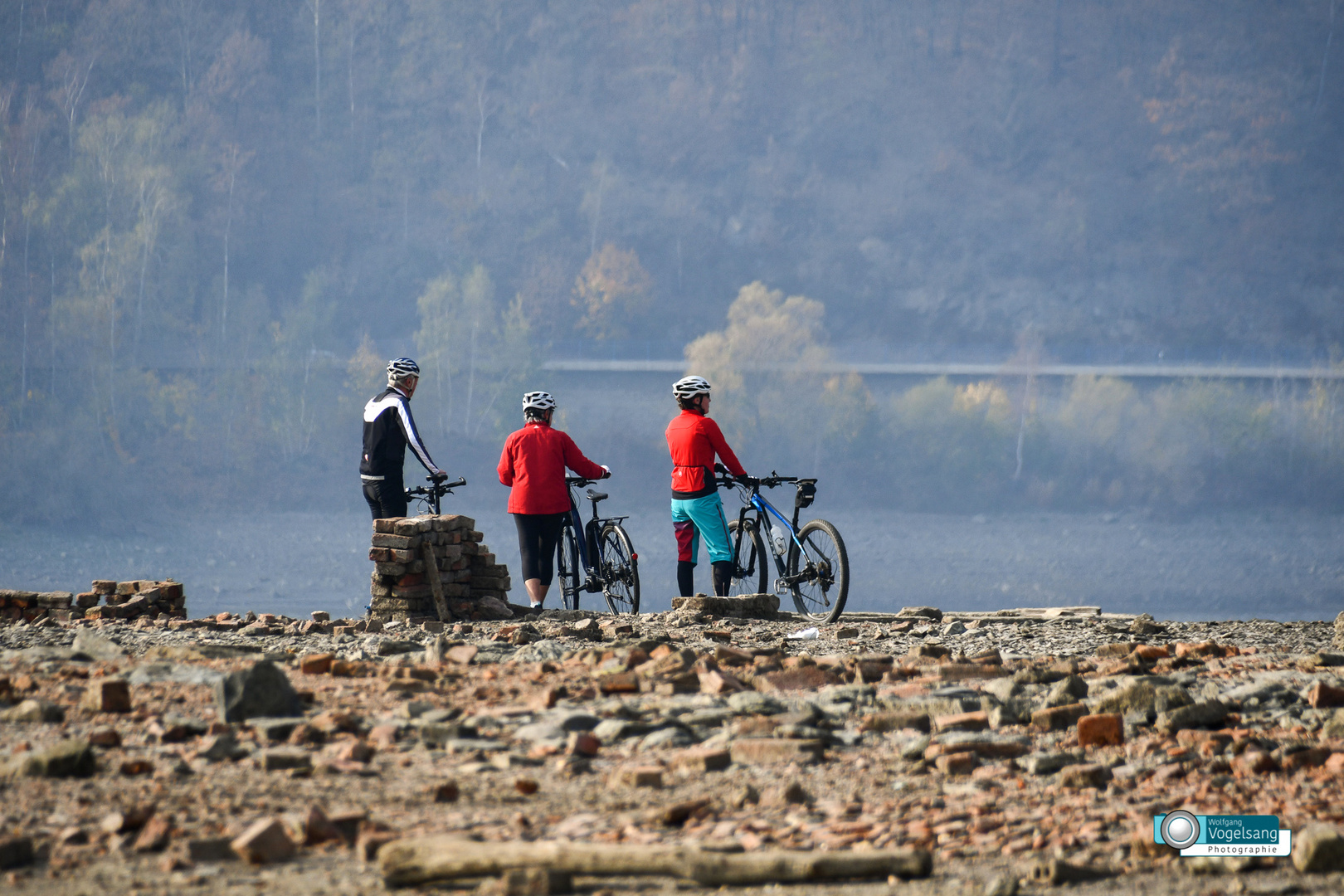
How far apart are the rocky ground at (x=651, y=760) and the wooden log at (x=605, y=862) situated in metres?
0.06

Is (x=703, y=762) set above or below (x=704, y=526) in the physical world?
below

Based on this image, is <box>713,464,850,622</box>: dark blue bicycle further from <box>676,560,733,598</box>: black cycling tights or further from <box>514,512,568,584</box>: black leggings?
<box>514,512,568,584</box>: black leggings

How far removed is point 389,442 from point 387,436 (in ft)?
0.19

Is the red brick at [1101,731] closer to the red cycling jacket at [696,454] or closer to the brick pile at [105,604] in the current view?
the red cycling jacket at [696,454]

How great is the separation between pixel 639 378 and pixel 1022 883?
65.0 m

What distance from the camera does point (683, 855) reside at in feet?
11.2

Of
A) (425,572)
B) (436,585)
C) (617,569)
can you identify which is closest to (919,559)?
(617,569)

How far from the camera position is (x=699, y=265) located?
78562 millimetres

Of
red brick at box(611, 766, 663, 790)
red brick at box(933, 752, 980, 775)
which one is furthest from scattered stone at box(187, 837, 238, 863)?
red brick at box(933, 752, 980, 775)

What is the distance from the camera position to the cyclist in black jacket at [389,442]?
31.9 feet

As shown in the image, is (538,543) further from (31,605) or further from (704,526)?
(31,605)

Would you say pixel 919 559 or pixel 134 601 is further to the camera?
pixel 919 559

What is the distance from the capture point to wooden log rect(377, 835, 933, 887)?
3.31 metres

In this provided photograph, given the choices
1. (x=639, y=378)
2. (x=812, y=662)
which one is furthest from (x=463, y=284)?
(x=812, y=662)
